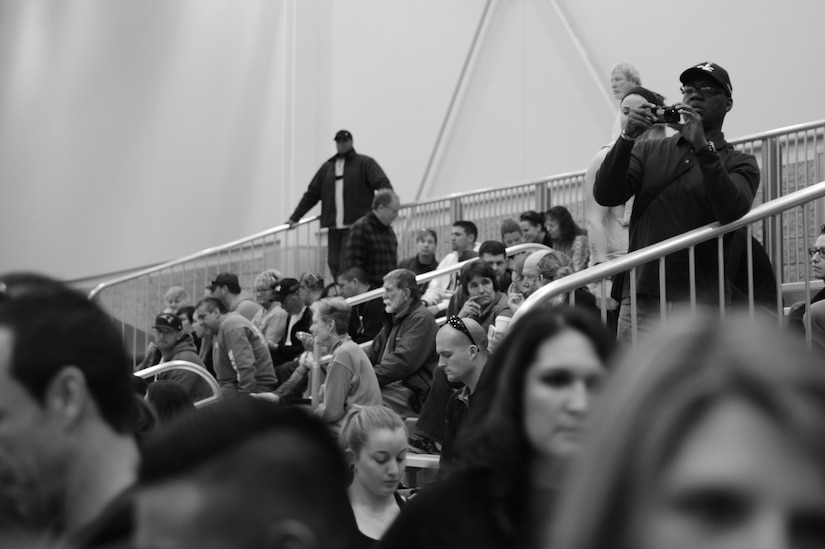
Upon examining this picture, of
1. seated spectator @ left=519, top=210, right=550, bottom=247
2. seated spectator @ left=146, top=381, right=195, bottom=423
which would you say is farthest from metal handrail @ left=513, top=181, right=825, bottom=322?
seated spectator @ left=519, top=210, right=550, bottom=247

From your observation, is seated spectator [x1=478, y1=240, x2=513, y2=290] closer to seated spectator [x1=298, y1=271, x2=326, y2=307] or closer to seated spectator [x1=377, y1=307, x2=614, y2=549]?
seated spectator [x1=298, y1=271, x2=326, y2=307]

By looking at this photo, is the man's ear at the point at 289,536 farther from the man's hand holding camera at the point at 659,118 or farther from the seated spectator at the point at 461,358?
the seated spectator at the point at 461,358

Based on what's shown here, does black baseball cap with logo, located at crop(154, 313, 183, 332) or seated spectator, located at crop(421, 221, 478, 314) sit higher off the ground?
seated spectator, located at crop(421, 221, 478, 314)

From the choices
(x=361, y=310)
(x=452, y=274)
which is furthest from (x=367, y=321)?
(x=452, y=274)

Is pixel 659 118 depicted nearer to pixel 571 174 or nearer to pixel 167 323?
pixel 167 323

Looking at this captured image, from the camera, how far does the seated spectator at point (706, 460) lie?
1.02 meters

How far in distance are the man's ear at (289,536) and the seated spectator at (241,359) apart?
7.83 m

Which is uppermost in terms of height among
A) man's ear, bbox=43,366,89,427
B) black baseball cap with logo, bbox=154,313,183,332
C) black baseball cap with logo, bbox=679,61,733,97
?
black baseball cap with logo, bbox=679,61,733,97

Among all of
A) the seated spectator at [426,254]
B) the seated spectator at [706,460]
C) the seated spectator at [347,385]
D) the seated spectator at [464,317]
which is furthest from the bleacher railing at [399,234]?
the seated spectator at [706,460]

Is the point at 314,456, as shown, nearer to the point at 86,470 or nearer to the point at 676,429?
the point at 676,429

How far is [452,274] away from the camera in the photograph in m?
10.3

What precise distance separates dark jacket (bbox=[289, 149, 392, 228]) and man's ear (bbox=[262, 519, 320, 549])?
38.9 feet

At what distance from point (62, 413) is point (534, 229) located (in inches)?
344

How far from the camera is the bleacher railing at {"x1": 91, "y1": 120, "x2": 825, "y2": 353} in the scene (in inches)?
378
